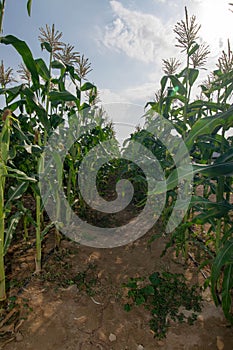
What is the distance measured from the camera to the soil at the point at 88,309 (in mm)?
1651

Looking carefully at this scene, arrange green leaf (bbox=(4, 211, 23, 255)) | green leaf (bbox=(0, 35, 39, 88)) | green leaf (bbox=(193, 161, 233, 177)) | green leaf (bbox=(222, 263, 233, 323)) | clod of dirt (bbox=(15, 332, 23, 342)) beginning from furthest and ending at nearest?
green leaf (bbox=(4, 211, 23, 255)) → clod of dirt (bbox=(15, 332, 23, 342)) → green leaf (bbox=(0, 35, 39, 88)) → green leaf (bbox=(222, 263, 233, 323)) → green leaf (bbox=(193, 161, 233, 177))

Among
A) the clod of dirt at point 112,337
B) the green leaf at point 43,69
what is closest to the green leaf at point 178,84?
the green leaf at point 43,69

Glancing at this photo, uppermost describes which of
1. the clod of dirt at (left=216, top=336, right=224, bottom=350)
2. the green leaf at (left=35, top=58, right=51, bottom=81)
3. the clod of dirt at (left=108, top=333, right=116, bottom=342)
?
the green leaf at (left=35, top=58, right=51, bottom=81)

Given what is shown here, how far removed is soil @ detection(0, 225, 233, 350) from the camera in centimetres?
165

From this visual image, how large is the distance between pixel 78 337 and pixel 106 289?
526 millimetres

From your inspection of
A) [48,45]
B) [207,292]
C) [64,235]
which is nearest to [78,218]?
[64,235]

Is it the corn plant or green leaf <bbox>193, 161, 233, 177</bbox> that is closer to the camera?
green leaf <bbox>193, 161, 233, 177</bbox>

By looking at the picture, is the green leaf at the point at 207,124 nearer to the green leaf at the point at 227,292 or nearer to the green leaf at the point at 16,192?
the green leaf at the point at 227,292

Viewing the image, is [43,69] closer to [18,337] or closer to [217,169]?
[217,169]

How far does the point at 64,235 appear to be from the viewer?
2992 millimetres

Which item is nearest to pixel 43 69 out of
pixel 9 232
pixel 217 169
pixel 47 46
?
pixel 47 46

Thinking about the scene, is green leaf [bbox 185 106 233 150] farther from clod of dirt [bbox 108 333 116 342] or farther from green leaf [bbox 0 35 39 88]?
clod of dirt [bbox 108 333 116 342]

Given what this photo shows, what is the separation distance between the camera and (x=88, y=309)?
193 cm

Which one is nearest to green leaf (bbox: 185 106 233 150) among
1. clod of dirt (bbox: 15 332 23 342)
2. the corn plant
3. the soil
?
the corn plant
